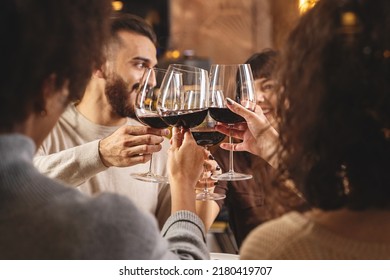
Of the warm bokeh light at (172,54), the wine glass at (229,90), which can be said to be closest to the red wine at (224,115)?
the wine glass at (229,90)

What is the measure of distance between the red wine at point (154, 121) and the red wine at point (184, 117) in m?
0.03

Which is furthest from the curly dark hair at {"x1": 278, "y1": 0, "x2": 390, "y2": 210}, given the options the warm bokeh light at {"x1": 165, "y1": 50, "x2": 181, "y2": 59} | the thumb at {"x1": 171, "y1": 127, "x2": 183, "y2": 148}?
the warm bokeh light at {"x1": 165, "y1": 50, "x2": 181, "y2": 59}

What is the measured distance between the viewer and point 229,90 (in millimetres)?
1514

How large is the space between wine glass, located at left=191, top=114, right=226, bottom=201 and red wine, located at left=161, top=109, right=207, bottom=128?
0.02 meters

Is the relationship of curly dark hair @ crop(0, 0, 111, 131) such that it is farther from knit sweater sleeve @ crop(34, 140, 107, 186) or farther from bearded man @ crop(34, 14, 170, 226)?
bearded man @ crop(34, 14, 170, 226)

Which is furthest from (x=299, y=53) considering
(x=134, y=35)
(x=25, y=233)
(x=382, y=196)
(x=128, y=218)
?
(x=134, y=35)

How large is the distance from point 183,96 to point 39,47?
0.62 metres

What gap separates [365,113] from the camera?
88cm

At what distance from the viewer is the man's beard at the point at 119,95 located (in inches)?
84.4

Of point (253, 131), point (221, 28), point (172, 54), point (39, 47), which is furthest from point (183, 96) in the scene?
point (221, 28)

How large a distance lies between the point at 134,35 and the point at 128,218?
1.44 m

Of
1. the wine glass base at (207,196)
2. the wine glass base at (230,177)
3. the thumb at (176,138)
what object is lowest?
the wine glass base at (207,196)

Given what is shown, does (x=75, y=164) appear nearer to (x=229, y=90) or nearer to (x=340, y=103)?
(x=229, y=90)

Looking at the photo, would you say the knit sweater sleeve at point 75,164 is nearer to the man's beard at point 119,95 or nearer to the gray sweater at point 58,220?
the man's beard at point 119,95
